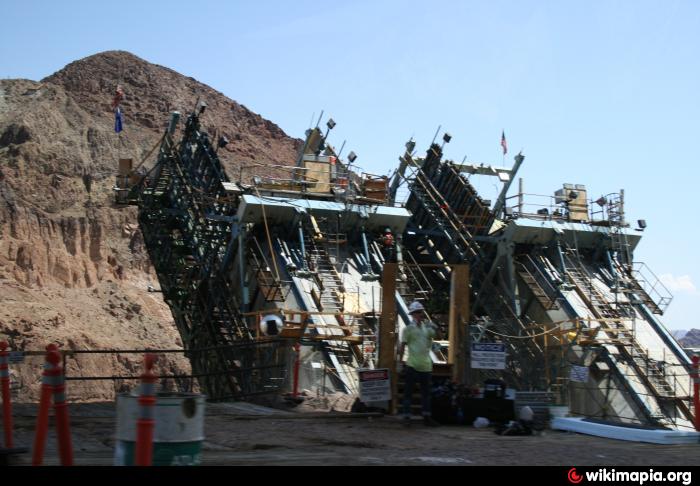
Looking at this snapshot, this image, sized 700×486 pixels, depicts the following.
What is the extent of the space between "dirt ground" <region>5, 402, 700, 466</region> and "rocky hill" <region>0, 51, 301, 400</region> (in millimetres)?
27603

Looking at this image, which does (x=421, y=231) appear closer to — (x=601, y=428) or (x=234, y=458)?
(x=601, y=428)

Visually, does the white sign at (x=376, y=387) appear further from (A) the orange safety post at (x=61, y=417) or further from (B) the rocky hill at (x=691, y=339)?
(B) the rocky hill at (x=691, y=339)

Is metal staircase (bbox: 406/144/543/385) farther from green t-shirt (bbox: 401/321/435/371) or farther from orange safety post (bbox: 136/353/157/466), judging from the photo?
orange safety post (bbox: 136/353/157/466)

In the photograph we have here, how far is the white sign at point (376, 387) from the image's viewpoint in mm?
15422

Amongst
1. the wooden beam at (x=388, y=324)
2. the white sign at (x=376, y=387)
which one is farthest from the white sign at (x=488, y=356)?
the white sign at (x=376, y=387)

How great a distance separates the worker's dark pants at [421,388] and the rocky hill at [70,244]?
92.0 ft

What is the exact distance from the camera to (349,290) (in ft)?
103

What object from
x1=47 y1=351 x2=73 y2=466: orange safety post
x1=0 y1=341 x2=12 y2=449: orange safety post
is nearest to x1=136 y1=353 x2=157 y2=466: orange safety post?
x1=47 y1=351 x2=73 y2=466: orange safety post

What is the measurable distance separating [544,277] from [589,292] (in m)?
1.60

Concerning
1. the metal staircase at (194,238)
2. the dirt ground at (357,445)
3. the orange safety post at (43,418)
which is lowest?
the dirt ground at (357,445)

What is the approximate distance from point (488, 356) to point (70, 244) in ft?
176

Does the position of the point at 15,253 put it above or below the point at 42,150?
below

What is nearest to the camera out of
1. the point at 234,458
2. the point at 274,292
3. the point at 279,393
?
the point at 234,458
